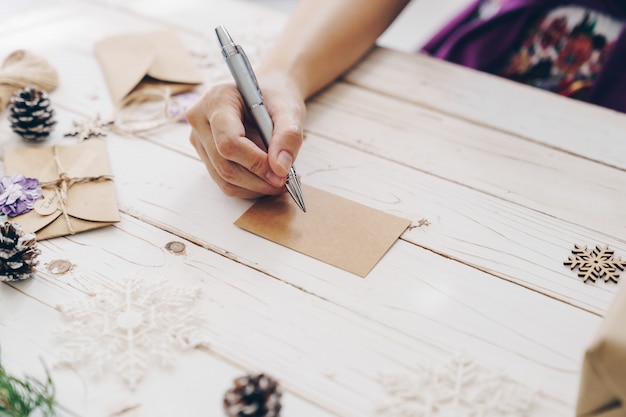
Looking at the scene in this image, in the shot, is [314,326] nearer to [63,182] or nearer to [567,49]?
[63,182]

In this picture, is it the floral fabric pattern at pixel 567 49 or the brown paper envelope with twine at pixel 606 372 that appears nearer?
the brown paper envelope with twine at pixel 606 372

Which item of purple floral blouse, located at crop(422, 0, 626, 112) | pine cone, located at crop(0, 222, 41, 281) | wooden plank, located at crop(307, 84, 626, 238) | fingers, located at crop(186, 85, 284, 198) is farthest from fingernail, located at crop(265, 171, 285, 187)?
purple floral blouse, located at crop(422, 0, 626, 112)

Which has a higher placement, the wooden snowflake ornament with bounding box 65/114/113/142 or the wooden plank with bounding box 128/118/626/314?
the wooden snowflake ornament with bounding box 65/114/113/142

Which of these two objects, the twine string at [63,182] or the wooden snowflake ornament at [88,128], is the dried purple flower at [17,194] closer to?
the twine string at [63,182]

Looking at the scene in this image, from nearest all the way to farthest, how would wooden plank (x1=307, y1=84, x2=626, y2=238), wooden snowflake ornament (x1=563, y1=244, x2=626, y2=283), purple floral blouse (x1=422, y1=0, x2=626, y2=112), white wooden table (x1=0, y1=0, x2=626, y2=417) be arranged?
1. white wooden table (x1=0, y1=0, x2=626, y2=417)
2. wooden snowflake ornament (x1=563, y1=244, x2=626, y2=283)
3. wooden plank (x1=307, y1=84, x2=626, y2=238)
4. purple floral blouse (x1=422, y1=0, x2=626, y2=112)

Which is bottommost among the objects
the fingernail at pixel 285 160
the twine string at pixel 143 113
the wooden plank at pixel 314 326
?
the wooden plank at pixel 314 326

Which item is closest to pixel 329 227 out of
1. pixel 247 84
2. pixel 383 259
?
pixel 383 259

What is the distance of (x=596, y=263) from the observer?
0.78 meters

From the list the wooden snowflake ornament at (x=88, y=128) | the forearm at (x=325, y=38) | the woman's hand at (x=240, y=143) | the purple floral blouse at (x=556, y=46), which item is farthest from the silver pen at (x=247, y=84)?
the purple floral blouse at (x=556, y=46)

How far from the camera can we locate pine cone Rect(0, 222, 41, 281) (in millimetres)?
732

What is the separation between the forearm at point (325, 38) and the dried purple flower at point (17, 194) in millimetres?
378

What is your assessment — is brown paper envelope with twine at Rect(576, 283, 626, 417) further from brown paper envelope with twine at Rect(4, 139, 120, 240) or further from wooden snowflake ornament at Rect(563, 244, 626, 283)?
brown paper envelope with twine at Rect(4, 139, 120, 240)

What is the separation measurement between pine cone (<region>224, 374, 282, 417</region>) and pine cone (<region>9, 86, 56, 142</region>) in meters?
0.55

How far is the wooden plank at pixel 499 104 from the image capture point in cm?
98
